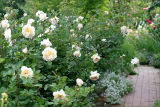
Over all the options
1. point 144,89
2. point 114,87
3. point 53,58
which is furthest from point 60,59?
point 144,89

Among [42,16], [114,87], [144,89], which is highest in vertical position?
[42,16]

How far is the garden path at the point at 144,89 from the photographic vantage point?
4402mm

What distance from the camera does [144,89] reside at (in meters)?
5.16

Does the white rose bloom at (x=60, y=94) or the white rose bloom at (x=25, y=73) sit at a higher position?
the white rose bloom at (x=25, y=73)

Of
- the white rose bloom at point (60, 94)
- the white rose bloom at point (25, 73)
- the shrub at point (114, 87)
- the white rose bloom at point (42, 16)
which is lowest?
the shrub at point (114, 87)

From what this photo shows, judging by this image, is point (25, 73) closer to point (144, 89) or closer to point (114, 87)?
point (114, 87)

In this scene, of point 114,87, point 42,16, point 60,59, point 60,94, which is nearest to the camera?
point 60,94

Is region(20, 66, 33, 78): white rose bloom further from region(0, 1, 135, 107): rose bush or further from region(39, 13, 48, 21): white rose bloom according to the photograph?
region(39, 13, 48, 21): white rose bloom

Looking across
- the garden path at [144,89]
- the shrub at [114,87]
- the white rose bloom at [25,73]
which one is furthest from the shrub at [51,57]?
the garden path at [144,89]

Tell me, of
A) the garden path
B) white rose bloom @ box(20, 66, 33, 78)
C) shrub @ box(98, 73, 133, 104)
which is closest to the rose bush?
white rose bloom @ box(20, 66, 33, 78)

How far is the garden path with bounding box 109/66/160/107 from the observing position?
173 inches

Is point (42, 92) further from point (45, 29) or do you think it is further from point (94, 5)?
point (94, 5)

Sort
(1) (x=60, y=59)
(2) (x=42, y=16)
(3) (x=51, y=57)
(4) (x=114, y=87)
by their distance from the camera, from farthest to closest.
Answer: (4) (x=114, y=87)
(2) (x=42, y=16)
(1) (x=60, y=59)
(3) (x=51, y=57)

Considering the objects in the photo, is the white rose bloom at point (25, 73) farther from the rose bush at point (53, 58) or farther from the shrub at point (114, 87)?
the shrub at point (114, 87)
